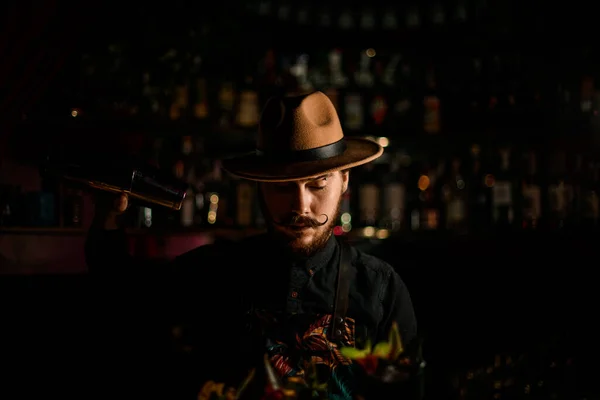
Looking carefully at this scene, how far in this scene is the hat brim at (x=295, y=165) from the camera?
5.32ft

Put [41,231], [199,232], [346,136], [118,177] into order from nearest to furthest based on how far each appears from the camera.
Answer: [118,177] → [41,231] → [346,136] → [199,232]

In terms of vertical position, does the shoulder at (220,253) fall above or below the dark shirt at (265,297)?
above

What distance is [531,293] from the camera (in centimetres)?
321

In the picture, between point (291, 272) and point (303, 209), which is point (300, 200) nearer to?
→ point (303, 209)

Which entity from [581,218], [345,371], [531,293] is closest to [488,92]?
[581,218]

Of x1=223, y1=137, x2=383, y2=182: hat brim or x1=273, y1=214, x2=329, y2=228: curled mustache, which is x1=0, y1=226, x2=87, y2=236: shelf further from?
x1=273, y1=214, x2=329, y2=228: curled mustache

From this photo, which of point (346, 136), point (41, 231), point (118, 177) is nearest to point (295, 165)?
point (118, 177)

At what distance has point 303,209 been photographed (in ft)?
5.48

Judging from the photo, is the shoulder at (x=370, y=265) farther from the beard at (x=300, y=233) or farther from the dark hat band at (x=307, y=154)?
the dark hat band at (x=307, y=154)

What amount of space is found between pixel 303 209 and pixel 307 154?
0.16m

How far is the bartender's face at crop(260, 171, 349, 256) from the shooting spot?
65.9 inches

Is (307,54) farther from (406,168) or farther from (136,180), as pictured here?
(136,180)

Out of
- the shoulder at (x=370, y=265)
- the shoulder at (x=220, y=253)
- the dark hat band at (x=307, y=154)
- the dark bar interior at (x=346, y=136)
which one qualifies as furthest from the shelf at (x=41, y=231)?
the shoulder at (x=370, y=265)

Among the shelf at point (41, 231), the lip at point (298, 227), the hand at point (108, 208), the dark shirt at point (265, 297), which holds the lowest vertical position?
the dark shirt at point (265, 297)
